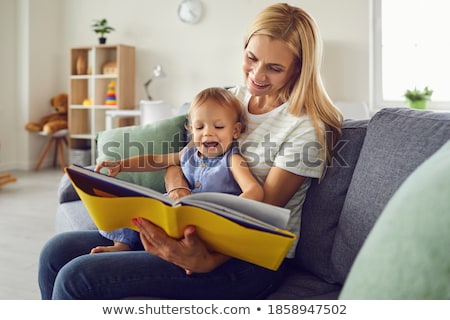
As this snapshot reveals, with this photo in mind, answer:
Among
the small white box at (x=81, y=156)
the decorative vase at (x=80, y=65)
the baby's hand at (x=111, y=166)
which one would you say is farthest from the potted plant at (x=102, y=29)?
the baby's hand at (x=111, y=166)

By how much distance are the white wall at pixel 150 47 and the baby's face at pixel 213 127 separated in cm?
379

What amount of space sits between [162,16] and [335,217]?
484 centimetres

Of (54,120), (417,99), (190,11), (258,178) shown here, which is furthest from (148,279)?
(54,120)

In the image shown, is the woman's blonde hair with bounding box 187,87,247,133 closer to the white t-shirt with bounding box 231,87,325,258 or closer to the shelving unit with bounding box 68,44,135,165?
the white t-shirt with bounding box 231,87,325,258

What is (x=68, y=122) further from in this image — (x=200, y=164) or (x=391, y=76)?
(x=200, y=164)

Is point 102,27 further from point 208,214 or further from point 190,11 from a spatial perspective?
point 208,214

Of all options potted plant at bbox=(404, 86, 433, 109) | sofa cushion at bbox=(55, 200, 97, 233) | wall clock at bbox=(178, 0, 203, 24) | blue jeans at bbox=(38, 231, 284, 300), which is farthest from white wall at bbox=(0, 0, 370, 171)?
blue jeans at bbox=(38, 231, 284, 300)

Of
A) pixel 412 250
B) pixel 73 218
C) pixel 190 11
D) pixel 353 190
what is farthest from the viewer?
pixel 190 11

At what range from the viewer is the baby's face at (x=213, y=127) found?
135 centimetres

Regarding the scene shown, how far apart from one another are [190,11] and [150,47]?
66 cm

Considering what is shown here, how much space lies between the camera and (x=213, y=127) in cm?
135

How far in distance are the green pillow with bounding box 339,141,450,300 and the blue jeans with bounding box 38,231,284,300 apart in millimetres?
469

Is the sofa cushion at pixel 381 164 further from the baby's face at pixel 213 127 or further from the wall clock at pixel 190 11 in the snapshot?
the wall clock at pixel 190 11

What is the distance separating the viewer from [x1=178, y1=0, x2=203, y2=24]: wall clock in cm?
546
